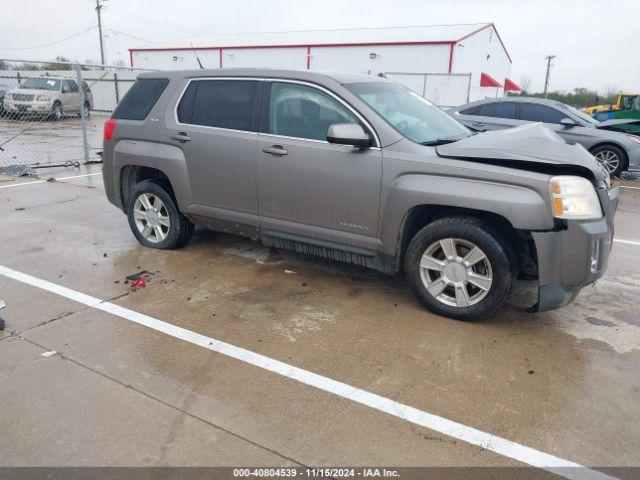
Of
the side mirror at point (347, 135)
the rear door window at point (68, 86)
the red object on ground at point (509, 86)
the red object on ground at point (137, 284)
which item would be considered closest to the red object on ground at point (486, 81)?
the red object on ground at point (509, 86)

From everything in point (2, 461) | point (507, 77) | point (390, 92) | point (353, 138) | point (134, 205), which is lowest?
point (2, 461)

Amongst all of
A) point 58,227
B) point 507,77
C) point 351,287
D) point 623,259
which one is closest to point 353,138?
point 351,287

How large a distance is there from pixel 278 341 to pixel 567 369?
1.99 meters

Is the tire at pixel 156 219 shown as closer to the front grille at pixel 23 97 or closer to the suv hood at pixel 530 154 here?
the suv hood at pixel 530 154

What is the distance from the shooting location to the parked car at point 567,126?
405 inches

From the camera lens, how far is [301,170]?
4.43m

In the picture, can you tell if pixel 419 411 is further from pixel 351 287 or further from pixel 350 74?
pixel 350 74

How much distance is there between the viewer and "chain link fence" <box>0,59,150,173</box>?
11305 mm

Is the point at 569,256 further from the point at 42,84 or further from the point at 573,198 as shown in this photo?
the point at 42,84

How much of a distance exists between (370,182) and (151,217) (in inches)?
108

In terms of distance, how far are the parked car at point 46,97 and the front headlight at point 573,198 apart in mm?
18146

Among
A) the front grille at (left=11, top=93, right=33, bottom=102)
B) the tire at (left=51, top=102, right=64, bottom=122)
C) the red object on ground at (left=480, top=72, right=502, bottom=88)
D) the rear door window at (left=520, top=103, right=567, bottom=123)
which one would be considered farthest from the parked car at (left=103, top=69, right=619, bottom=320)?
the red object on ground at (left=480, top=72, right=502, bottom=88)

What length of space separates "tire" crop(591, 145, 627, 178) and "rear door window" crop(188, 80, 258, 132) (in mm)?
8399

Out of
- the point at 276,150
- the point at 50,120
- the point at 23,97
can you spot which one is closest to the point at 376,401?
the point at 276,150
